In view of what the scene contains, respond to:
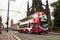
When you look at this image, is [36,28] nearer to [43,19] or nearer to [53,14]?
[43,19]

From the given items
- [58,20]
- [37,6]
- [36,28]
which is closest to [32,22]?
[36,28]

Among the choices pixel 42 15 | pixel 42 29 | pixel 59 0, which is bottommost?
pixel 42 29

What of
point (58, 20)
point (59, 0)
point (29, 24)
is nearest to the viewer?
point (29, 24)

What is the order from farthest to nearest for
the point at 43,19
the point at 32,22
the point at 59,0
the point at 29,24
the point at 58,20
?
1. the point at 59,0
2. the point at 58,20
3. the point at 29,24
4. the point at 32,22
5. the point at 43,19

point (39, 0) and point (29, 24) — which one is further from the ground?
point (39, 0)

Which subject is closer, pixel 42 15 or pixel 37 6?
→ pixel 42 15

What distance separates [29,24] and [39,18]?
7114 millimetres

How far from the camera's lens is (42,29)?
134ft

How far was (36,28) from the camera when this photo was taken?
138 ft

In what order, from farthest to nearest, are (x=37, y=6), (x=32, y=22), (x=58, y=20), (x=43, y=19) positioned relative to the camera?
(x=37, y=6) < (x=58, y=20) < (x=32, y=22) < (x=43, y=19)

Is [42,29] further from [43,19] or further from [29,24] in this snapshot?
[29,24]

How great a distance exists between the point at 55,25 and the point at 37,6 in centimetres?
3638

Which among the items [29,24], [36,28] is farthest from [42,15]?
[29,24]

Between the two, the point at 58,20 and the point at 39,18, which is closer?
the point at 39,18
